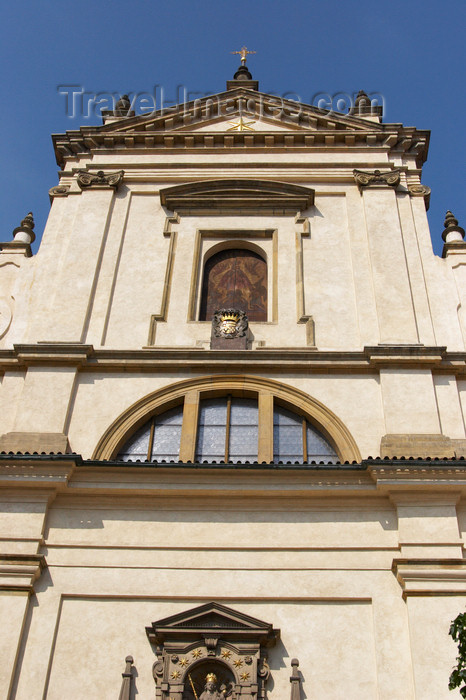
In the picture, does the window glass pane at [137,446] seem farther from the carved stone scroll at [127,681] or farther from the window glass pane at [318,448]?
the carved stone scroll at [127,681]

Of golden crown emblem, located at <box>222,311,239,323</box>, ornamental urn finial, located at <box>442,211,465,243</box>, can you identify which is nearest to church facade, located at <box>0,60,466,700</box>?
golden crown emblem, located at <box>222,311,239,323</box>

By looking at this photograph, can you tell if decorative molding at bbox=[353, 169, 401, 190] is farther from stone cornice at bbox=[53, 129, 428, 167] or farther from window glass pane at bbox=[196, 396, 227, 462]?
window glass pane at bbox=[196, 396, 227, 462]

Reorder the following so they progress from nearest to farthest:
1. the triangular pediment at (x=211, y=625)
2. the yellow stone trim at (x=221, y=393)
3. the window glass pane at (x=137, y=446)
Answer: the triangular pediment at (x=211, y=625) → the yellow stone trim at (x=221, y=393) → the window glass pane at (x=137, y=446)

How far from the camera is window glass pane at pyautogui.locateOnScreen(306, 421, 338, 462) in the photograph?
13898mm

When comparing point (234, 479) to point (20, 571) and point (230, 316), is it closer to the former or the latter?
point (20, 571)

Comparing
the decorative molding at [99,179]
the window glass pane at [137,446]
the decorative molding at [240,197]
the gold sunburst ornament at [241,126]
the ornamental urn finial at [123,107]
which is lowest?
the window glass pane at [137,446]

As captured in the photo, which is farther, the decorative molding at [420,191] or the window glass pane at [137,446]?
the decorative molding at [420,191]

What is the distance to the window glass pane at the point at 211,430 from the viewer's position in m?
14.0

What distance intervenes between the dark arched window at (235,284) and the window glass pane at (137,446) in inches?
110

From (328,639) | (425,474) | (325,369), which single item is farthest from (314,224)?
(328,639)

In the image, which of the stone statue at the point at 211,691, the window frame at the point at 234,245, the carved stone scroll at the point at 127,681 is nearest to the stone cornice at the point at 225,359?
the window frame at the point at 234,245

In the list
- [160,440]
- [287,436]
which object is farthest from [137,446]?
[287,436]

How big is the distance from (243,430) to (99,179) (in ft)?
22.0

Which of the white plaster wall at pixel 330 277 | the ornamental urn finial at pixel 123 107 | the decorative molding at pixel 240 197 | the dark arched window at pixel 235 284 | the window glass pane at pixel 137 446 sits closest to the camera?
the window glass pane at pixel 137 446
